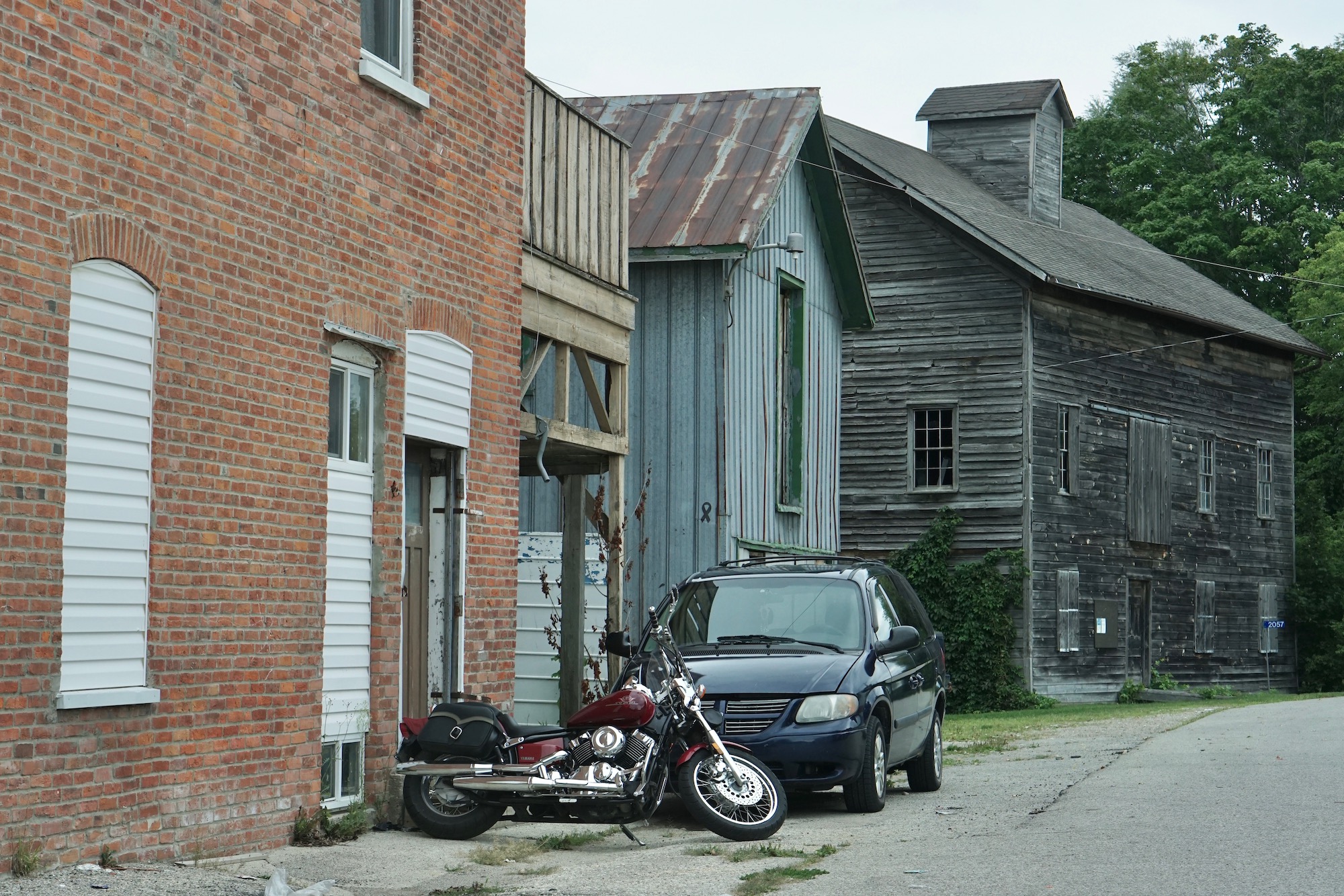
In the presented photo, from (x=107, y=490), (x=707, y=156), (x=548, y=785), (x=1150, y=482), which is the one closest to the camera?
(x=107, y=490)

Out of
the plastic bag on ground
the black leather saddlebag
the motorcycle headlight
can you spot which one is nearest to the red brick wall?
the black leather saddlebag

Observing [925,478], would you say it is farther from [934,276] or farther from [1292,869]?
[1292,869]

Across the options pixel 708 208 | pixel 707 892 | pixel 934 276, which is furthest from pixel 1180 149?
pixel 707 892

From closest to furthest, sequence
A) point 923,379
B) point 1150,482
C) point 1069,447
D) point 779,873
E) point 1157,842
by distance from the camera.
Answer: point 779,873 → point 1157,842 → point 923,379 → point 1069,447 → point 1150,482

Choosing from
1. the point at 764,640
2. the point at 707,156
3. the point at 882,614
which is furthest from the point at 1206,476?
the point at 764,640

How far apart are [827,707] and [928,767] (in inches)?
87.7

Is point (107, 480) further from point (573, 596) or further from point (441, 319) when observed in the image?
point (573, 596)

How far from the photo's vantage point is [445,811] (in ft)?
33.0

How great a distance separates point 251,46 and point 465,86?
8.38ft

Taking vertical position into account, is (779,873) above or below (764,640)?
below

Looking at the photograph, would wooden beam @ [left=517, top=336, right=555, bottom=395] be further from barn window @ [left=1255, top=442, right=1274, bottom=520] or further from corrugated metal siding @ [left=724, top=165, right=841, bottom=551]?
barn window @ [left=1255, top=442, right=1274, bottom=520]

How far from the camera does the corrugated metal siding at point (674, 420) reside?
1869cm

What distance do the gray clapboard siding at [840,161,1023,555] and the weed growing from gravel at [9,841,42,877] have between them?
24.4m

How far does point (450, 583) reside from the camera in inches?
464
